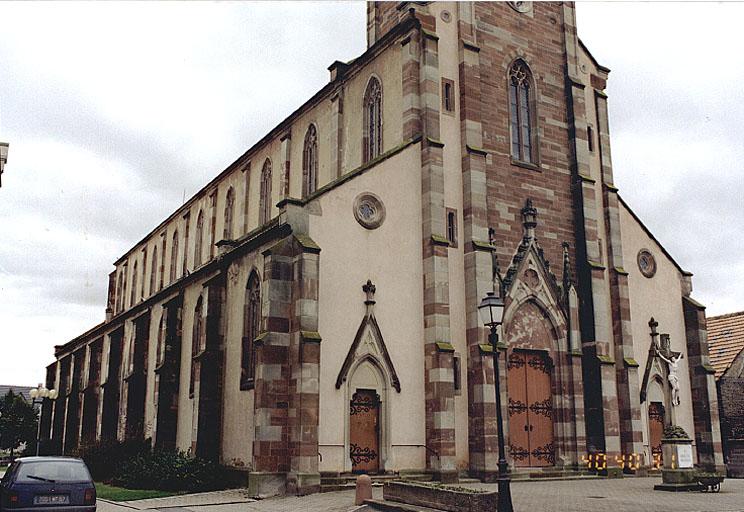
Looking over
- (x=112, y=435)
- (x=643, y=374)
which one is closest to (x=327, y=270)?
(x=643, y=374)

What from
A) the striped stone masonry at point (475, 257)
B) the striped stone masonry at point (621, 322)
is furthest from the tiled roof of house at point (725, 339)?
the striped stone masonry at point (475, 257)

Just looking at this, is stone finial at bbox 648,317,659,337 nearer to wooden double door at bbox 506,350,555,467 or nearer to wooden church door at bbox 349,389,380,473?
wooden double door at bbox 506,350,555,467

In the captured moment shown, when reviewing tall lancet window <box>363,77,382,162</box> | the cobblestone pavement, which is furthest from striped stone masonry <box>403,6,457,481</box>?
tall lancet window <box>363,77,382,162</box>

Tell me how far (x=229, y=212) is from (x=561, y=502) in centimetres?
2871

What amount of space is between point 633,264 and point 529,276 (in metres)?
6.08

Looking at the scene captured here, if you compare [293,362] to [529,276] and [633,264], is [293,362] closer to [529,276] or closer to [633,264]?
[529,276]

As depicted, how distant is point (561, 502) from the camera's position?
18078mm

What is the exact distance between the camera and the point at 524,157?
2927cm

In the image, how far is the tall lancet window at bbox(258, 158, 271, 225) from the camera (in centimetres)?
3756

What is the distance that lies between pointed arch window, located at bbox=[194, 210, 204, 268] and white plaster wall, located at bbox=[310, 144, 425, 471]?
22638mm

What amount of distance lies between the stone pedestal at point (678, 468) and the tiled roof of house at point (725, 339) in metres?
11.2

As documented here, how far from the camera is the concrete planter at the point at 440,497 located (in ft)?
50.3

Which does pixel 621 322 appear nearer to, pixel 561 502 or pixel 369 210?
pixel 369 210

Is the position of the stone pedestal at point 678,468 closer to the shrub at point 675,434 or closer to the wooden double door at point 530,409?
the shrub at point 675,434
